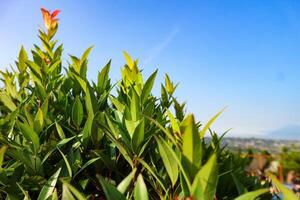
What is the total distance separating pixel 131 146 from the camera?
1635 mm

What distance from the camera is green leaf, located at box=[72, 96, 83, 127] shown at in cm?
192

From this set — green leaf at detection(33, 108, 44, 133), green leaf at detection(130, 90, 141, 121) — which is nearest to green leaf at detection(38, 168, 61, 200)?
green leaf at detection(33, 108, 44, 133)

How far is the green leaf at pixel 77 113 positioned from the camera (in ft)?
6.31

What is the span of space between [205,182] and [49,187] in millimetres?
819

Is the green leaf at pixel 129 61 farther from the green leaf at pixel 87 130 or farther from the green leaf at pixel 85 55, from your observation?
the green leaf at pixel 87 130

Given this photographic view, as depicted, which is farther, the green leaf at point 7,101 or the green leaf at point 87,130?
the green leaf at point 7,101

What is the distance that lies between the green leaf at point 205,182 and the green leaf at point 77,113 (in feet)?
3.29

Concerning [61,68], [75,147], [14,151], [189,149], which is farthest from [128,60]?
[189,149]

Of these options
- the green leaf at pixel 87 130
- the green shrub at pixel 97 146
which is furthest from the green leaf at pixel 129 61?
the green leaf at pixel 87 130

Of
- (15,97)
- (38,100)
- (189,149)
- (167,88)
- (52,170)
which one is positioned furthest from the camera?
(15,97)

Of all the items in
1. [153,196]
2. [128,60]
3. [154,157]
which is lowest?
[153,196]

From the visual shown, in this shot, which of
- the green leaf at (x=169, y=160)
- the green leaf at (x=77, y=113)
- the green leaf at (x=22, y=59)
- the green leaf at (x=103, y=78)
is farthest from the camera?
the green leaf at (x=22, y=59)

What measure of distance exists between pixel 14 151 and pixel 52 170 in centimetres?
21

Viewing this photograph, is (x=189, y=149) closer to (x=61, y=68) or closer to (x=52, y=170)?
(x=52, y=170)
